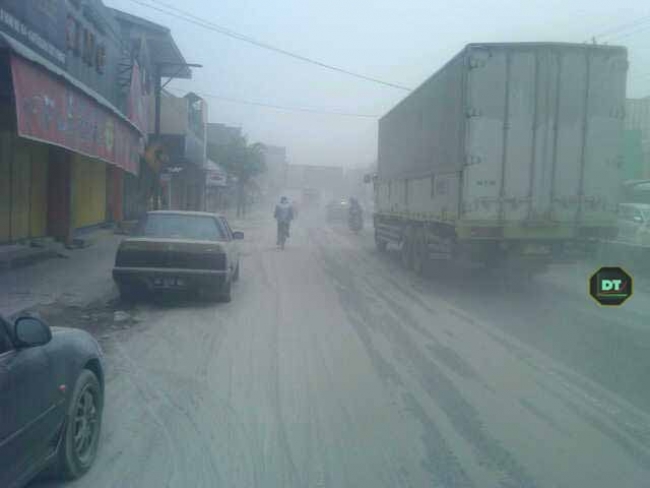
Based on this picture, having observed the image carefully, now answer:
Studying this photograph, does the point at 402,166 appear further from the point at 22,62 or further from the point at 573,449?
the point at 573,449

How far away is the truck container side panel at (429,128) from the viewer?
1226cm

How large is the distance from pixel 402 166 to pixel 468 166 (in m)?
6.50

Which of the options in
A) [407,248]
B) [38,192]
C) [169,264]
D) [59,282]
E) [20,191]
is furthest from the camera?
[407,248]

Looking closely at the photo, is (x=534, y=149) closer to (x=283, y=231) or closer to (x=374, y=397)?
(x=374, y=397)

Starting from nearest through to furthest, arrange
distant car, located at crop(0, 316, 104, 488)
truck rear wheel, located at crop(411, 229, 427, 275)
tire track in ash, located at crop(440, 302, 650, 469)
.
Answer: distant car, located at crop(0, 316, 104, 488), tire track in ash, located at crop(440, 302, 650, 469), truck rear wheel, located at crop(411, 229, 427, 275)

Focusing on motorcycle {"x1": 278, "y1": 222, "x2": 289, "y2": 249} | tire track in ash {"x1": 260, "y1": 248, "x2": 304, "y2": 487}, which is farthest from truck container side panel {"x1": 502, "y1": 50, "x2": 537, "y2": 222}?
motorcycle {"x1": 278, "y1": 222, "x2": 289, "y2": 249}

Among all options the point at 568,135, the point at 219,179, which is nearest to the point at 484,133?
the point at 568,135

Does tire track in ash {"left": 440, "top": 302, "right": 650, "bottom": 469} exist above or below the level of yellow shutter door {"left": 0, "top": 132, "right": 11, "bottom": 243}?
below

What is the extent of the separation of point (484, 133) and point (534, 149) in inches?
39.3

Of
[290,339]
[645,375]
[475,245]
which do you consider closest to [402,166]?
[475,245]

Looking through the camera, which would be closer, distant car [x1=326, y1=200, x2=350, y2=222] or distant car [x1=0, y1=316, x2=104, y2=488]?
distant car [x1=0, y1=316, x2=104, y2=488]

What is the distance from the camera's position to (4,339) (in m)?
3.46

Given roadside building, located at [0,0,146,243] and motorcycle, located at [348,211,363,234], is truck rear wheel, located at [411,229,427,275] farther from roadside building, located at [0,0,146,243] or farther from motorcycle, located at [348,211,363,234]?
motorcycle, located at [348,211,363,234]

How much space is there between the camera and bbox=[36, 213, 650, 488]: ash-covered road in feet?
14.6
